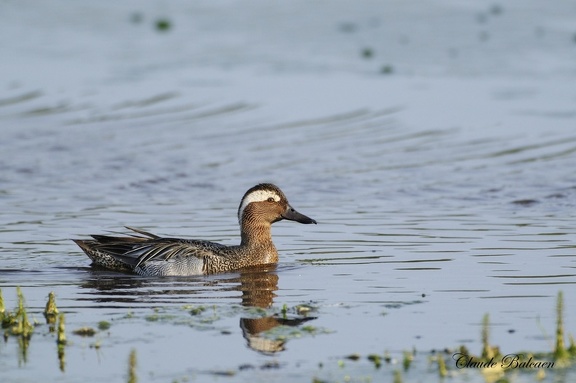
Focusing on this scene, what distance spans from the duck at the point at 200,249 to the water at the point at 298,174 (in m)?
0.25

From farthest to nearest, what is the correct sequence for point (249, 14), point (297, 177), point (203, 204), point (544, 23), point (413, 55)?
point (249, 14) < point (544, 23) < point (413, 55) < point (297, 177) < point (203, 204)

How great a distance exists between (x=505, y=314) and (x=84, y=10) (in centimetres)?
2630

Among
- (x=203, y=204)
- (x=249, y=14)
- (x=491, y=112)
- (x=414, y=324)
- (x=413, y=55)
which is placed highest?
(x=249, y=14)

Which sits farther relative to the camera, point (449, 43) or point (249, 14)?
point (249, 14)

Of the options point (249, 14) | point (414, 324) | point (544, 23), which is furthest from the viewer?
point (249, 14)

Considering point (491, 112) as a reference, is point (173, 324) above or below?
below

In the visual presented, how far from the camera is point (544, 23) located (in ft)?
104

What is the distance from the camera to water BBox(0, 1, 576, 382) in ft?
32.6

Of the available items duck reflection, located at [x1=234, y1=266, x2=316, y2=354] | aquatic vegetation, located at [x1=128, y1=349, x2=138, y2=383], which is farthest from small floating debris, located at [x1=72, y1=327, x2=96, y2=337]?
aquatic vegetation, located at [x1=128, y1=349, x2=138, y2=383]

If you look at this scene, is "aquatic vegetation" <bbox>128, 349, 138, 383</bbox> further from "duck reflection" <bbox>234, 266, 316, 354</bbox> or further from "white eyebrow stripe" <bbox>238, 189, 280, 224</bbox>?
"white eyebrow stripe" <bbox>238, 189, 280, 224</bbox>

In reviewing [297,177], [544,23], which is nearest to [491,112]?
[297,177]

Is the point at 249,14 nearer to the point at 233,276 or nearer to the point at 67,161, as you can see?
the point at 67,161

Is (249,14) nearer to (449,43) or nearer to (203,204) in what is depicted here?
(449,43)

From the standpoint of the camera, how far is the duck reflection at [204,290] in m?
10.4
